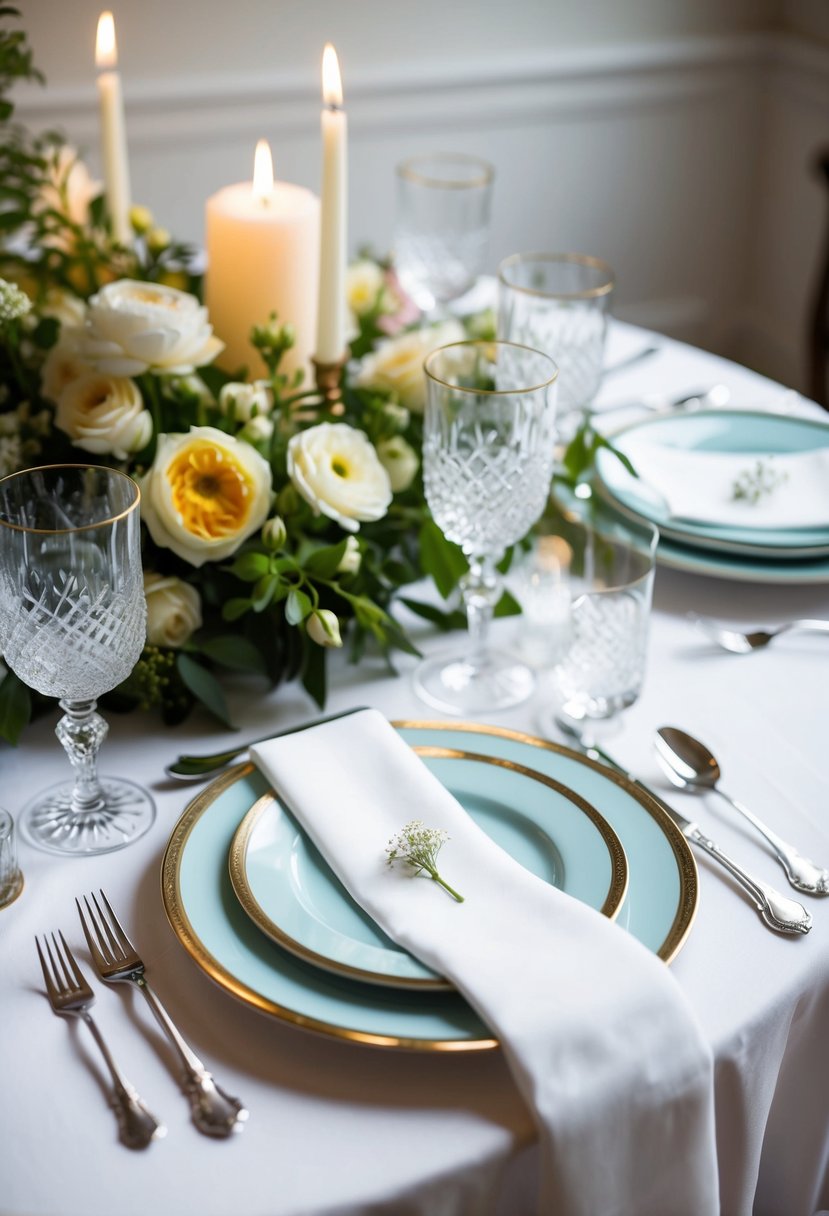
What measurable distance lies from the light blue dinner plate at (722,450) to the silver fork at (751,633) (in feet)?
0.27

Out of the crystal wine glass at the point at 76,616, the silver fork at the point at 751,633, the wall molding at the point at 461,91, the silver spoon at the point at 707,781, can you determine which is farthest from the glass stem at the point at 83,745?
the wall molding at the point at 461,91

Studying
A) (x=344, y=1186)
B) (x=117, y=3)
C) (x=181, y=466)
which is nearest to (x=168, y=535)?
(x=181, y=466)

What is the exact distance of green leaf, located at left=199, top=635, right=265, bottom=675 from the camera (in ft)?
3.29

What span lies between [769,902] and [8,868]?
1.67 ft

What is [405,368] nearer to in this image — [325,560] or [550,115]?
[325,560]

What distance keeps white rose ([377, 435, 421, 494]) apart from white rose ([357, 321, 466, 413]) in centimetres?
10

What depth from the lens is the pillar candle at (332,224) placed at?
1150 mm

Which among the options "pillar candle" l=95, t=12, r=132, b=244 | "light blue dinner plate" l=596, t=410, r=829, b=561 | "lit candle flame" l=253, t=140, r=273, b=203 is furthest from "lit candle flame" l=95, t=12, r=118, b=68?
"light blue dinner plate" l=596, t=410, r=829, b=561

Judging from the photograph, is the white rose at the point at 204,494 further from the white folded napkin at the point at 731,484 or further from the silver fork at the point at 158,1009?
the white folded napkin at the point at 731,484

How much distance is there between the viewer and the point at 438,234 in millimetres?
1638

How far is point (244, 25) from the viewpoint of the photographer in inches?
110

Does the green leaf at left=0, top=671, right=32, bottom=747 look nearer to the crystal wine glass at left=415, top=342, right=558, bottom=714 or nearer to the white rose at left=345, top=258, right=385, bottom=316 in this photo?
the crystal wine glass at left=415, top=342, right=558, bottom=714

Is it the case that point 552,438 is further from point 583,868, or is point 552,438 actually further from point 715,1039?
point 715,1039

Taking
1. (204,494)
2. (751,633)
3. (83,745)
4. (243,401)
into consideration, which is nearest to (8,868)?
(83,745)
